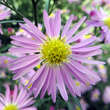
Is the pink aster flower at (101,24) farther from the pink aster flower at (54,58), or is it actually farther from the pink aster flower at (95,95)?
the pink aster flower at (95,95)

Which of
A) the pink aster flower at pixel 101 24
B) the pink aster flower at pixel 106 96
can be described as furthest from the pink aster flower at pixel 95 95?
the pink aster flower at pixel 101 24

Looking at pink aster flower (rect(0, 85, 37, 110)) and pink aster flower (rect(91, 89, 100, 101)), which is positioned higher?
pink aster flower (rect(0, 85, 37, 110))

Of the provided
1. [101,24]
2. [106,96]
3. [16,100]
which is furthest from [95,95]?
[16,100]

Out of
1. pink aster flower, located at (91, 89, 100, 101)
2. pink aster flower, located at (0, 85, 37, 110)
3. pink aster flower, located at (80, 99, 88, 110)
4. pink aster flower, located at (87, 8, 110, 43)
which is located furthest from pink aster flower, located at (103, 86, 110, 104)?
pink aster flower, located at (0, 85, 37, 110)

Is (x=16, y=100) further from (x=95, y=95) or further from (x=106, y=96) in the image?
(x=106, y=96)

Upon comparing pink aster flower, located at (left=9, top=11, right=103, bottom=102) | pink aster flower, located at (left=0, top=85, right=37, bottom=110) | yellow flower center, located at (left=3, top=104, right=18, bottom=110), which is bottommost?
yellow flower center, located at (left=3, top=104, right=18, bottom=110)

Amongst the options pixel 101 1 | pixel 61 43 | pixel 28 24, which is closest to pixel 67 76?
pixel 61 43

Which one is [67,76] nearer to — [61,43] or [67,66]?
[67,66]

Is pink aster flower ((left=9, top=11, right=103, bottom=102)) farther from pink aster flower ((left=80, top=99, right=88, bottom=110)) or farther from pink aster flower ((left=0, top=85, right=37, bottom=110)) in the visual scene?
pink aster flower ((left=80, top=99, right=88, bottom=110))
